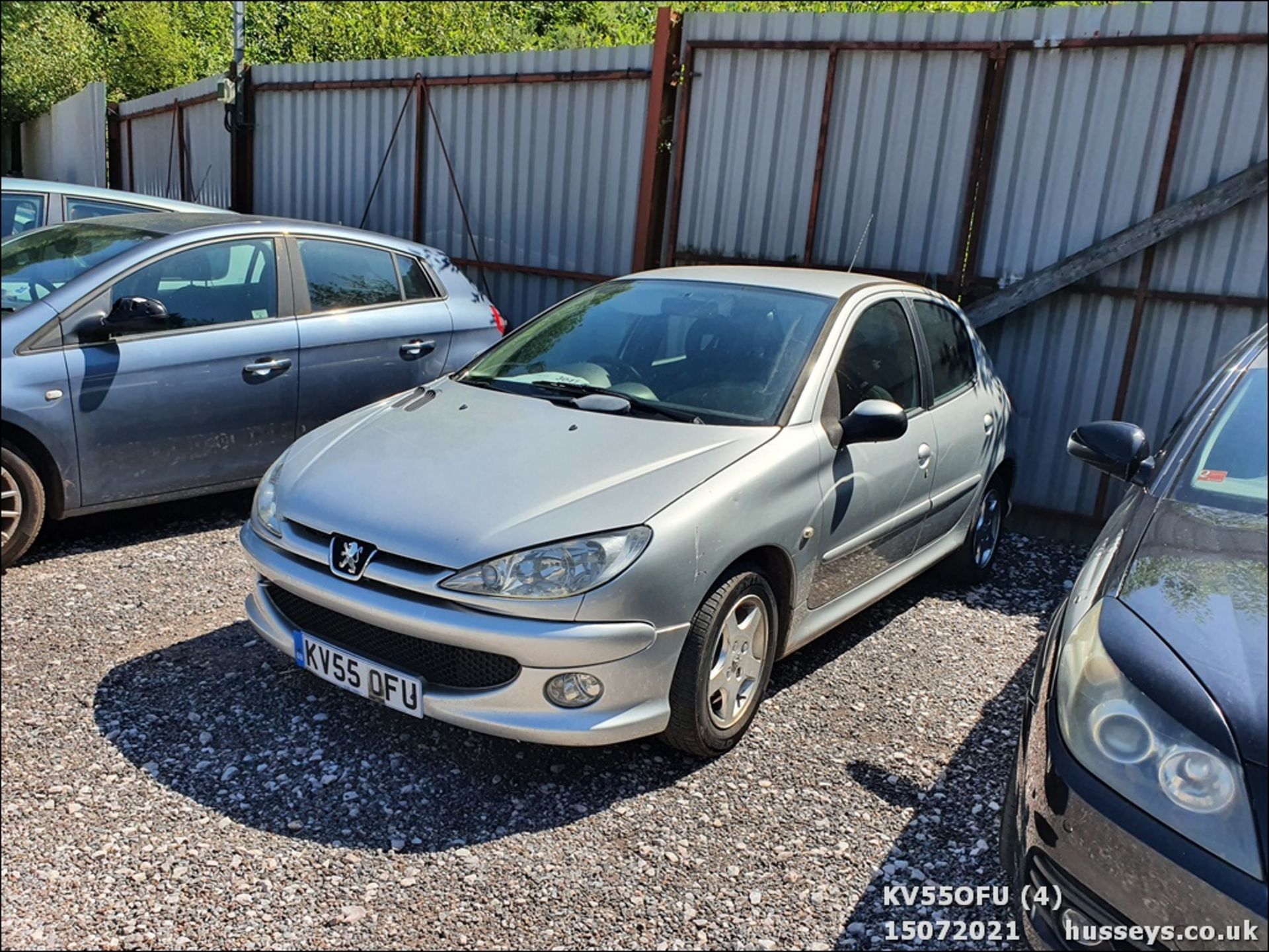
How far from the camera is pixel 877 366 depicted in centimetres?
411

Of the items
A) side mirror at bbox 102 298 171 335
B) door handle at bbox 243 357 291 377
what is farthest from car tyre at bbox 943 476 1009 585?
side mirror at bbox 102 298 171 335

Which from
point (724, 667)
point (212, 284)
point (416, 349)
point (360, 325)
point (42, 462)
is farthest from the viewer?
point (416, 349)

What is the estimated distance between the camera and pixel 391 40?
17359mm

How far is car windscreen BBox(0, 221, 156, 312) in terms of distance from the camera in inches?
167

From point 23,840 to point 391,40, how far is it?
17342 millimetres

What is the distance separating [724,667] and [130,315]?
10.1 feet

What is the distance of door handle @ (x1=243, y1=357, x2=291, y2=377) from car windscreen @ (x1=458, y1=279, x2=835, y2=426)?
127 centimetres

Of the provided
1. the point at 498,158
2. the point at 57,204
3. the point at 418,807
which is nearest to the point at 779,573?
the point at 418,807

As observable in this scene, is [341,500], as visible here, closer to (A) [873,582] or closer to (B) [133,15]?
(A) [873,582]

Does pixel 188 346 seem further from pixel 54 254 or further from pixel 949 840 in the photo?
pixel 949 840

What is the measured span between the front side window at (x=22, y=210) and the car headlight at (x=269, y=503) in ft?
14.8

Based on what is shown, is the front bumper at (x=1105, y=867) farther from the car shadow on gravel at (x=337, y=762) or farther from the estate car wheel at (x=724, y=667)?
the car shadow on gravel at (x=337, y=762)

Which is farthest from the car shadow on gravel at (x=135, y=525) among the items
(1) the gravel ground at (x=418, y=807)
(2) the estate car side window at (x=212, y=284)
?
(2) the estate car side window at (x=212, y=284)

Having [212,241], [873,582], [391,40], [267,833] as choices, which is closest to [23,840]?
[267,833]
